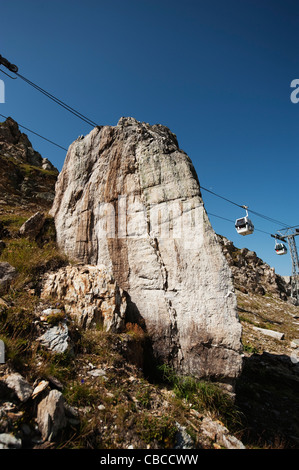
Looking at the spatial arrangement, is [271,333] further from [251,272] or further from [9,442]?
[251,272]

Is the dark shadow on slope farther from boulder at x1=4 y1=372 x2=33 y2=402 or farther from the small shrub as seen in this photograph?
boulder at x1=4 y1=372 x2=33 y2=402

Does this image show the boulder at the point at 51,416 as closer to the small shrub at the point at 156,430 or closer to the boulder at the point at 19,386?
the boulder at the point at 19,386

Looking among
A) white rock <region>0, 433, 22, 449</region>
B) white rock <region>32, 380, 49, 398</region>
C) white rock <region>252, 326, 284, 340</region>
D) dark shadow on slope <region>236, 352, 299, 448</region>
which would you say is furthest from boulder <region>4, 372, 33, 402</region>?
white rock <region>252, 326, 284, 340</region>

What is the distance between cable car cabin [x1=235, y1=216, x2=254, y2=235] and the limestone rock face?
10.2 m

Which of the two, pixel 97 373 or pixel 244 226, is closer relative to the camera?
pixel 97 373

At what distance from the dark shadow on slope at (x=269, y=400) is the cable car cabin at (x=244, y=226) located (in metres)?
9.38

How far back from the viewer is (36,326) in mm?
5094

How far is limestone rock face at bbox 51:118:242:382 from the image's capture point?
19.9ft

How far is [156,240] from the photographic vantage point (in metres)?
7.55

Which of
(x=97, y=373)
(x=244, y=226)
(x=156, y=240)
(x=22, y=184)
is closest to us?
(x=97, y=373)

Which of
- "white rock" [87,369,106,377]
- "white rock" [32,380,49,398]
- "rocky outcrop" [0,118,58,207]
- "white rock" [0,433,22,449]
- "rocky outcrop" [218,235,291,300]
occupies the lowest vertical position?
"white rock" [0,433,22,449]

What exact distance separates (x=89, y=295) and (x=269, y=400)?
6.66 metres

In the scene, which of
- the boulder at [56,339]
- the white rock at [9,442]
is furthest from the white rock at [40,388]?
the boulder at [56,339]

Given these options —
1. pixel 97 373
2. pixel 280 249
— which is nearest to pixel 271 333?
pixel 97 373
